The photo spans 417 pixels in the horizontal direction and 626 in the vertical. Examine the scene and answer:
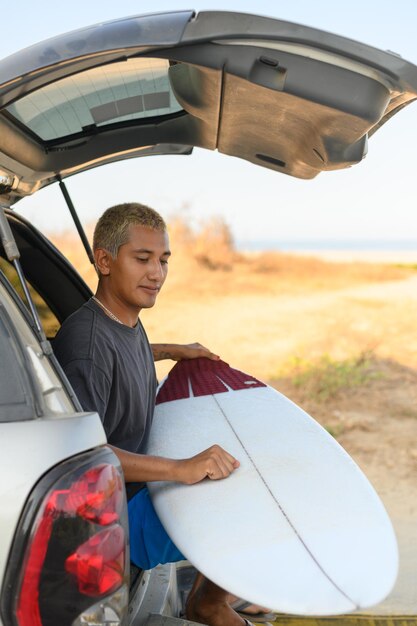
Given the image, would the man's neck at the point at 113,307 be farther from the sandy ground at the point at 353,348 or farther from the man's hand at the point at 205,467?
the sandy ground at the point at 353,348

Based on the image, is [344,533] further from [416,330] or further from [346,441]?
[416,330]

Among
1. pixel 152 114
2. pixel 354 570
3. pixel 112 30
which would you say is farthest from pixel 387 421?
pixel 112 30

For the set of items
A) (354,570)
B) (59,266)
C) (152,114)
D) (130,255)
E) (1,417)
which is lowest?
(354,570)

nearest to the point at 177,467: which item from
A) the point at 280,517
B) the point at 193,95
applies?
the point at 280,517

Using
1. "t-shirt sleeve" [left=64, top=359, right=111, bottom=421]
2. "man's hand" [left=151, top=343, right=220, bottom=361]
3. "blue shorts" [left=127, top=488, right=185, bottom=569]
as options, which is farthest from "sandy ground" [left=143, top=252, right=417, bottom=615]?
"t-shirt sleeve" [left=64, top=359, right=111, bottom=421]

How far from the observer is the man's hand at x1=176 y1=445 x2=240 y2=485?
2.13 meters

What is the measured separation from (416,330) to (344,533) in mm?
11612

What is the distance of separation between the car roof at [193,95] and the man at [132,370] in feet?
1.17

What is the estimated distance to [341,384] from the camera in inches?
330

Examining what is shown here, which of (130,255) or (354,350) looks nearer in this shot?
(130,255)

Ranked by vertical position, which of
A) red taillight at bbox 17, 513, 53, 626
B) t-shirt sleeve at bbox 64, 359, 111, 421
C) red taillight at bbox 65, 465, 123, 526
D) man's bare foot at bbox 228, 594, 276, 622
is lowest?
man's bare foot at bbox 228, 594, 276, 622

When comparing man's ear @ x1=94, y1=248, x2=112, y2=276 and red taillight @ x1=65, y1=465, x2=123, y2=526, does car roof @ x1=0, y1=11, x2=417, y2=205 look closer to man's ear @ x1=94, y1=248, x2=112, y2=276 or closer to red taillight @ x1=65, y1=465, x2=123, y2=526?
man's ear @ x1=94, y1=248, x2=112, y2=276

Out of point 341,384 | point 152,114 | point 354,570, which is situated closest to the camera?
point 354,570

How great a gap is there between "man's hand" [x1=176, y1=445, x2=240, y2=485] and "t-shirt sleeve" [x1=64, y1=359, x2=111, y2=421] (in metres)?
0.27
